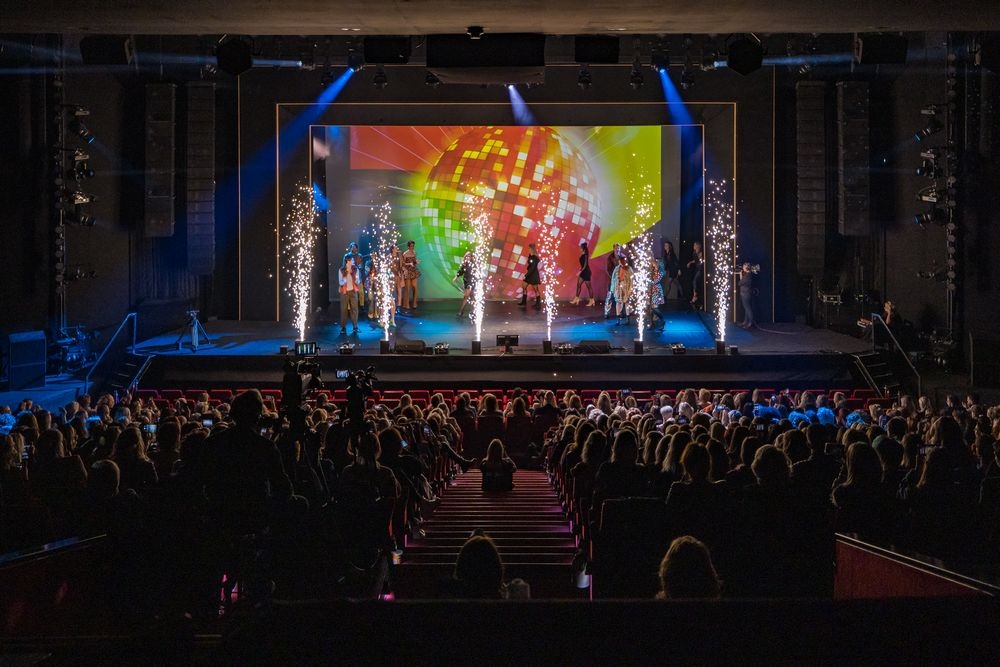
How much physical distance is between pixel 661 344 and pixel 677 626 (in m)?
16.6

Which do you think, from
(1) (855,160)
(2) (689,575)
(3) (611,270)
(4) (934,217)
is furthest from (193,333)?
(2) (689,575)

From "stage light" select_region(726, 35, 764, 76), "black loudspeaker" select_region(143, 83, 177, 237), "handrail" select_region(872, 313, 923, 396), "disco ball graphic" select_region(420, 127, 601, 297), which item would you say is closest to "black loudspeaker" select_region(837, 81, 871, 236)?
"handrail" select_region(872, 313, 923, 396)

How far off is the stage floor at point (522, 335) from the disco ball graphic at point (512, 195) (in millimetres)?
1898

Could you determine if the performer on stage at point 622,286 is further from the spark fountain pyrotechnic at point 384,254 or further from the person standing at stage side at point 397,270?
the person standing at stage side at point 397,270

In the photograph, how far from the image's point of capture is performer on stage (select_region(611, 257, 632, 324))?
20.8 metres

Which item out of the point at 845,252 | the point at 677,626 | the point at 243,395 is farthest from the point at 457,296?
the point at 677,626

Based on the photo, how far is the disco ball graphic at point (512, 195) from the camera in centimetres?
2409

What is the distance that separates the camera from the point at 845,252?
2206 cm

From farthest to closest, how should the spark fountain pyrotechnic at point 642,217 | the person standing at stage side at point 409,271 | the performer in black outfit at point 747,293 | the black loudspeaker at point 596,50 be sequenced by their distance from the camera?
the spark fountain pyrotechnic at point 642,217
the person standing at stage side at point 409,271
the performer in black outfit at point 747,293
the black loudspeaker at point 596,50

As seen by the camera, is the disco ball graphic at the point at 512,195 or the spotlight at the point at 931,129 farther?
the disco ball graphic at the point at 512,195

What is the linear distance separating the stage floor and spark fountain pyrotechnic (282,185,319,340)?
98 centimetres

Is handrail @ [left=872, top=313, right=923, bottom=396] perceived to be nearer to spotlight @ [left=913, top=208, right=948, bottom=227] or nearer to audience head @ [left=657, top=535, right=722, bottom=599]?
spotlight @ [left=913, top=208, right=948, bottom=227]

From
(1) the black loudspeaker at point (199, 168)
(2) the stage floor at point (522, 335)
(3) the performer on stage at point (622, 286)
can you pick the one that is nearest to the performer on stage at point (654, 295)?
(2) the stage floor at point (522, 335)

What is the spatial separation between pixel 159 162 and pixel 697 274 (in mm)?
11945
